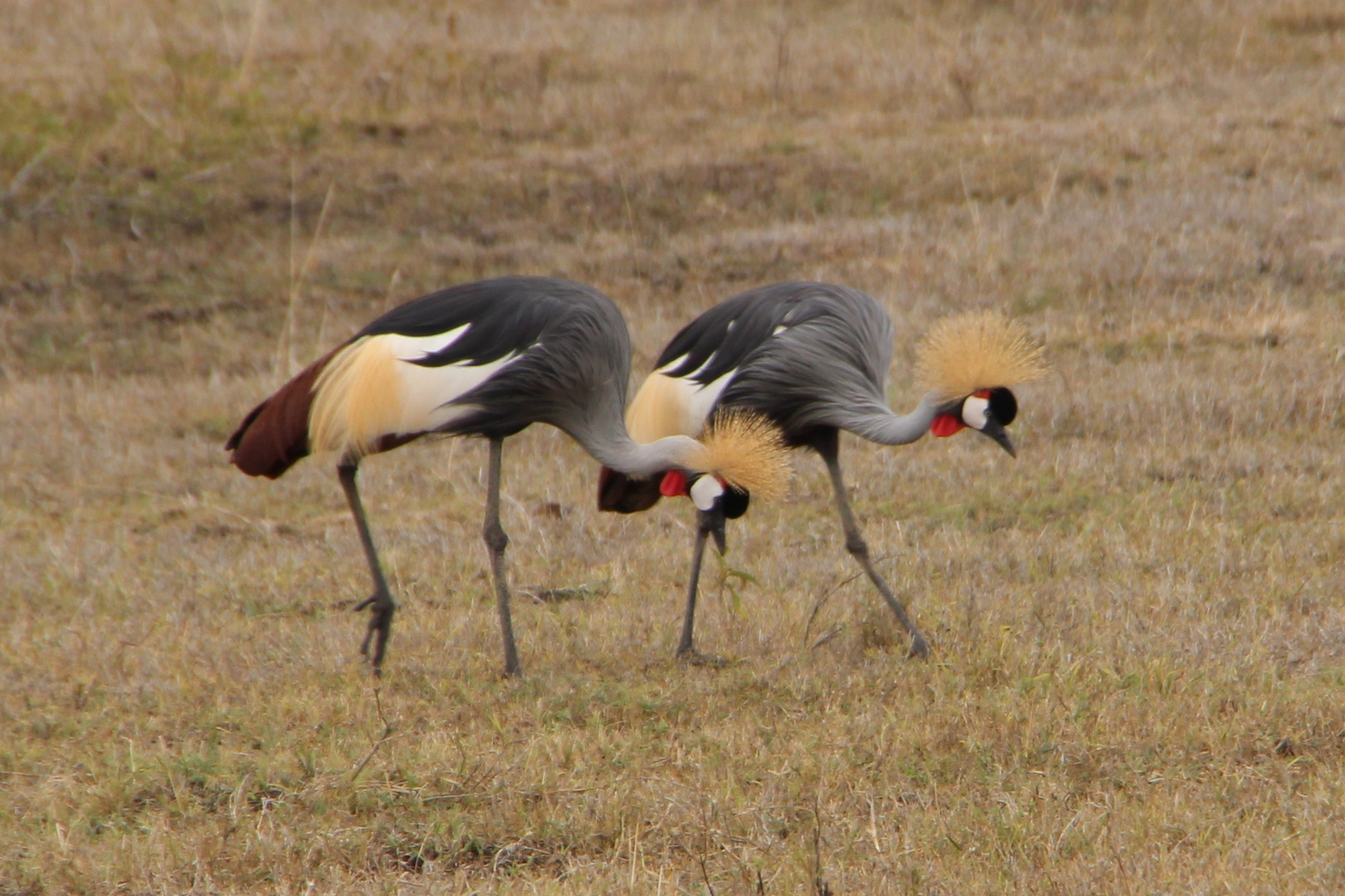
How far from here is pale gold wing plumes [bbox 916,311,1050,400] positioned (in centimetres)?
462

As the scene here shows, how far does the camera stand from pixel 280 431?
5004 millimetres

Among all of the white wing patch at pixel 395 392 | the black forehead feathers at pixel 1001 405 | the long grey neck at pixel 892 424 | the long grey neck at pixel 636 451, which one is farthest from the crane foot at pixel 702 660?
the black forehead feathers at pixel 1001 405

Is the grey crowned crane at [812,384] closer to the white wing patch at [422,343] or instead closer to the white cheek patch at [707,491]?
the white cheek patch at [707,491]

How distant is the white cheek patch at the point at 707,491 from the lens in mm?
4586

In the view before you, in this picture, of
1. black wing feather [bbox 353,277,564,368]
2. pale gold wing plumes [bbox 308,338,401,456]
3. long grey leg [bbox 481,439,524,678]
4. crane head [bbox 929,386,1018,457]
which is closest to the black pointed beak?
crane head [bbox 929,386,1018,457]

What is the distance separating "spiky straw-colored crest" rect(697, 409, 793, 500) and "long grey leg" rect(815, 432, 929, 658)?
17.7 inches

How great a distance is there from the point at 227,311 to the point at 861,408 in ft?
22.4

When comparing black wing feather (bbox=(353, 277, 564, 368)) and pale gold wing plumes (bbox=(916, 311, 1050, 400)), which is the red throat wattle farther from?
pale gold wing plumes (bbox=(916, 311, 1050, 400))

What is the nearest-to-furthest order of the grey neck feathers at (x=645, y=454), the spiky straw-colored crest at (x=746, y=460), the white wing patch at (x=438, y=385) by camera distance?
the spiky straw-colored crest at (x=746, y=460) → the grey neck feathers at (x=645, y=454) → the white wing patch at (x=438, y=385)

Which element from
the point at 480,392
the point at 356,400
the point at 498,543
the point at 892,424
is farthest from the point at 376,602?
the point at 892,424

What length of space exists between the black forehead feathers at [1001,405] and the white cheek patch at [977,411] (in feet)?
0.06

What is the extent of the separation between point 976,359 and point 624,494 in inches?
53.7

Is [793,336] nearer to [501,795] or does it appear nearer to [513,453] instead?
[501,795]

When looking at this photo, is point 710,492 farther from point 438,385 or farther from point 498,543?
point 438,385
